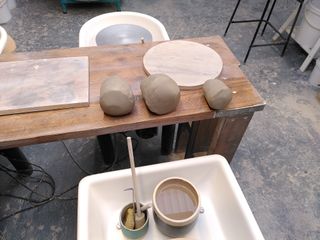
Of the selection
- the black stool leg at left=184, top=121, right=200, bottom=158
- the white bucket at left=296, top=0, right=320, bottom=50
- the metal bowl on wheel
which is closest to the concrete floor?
the white bucket at left=296, top=0, right=320, bottom=50

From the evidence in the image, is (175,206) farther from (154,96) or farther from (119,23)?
(119,23)

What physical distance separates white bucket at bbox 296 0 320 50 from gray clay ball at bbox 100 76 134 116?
1.75 meters

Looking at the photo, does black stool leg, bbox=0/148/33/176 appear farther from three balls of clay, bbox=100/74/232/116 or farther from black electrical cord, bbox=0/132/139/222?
three balls of clay, bbox=100/74/232/116

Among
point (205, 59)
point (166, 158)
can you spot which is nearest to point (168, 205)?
point (205, 59)

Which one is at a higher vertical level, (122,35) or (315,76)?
(122,35)

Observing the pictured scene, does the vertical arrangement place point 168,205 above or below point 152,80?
below

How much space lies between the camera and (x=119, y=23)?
1261 mm

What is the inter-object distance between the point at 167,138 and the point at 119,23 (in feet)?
2.11

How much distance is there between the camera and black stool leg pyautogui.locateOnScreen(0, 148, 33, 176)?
1.12 meters

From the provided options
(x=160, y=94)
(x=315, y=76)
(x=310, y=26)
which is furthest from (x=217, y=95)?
(x=310, y=26)

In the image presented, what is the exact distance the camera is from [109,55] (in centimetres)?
88

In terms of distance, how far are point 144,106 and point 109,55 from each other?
283 millimetres

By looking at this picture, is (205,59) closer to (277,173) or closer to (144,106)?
(144,106)

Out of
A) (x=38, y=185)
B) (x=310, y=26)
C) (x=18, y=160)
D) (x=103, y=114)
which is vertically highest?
(x=103, y=114)
